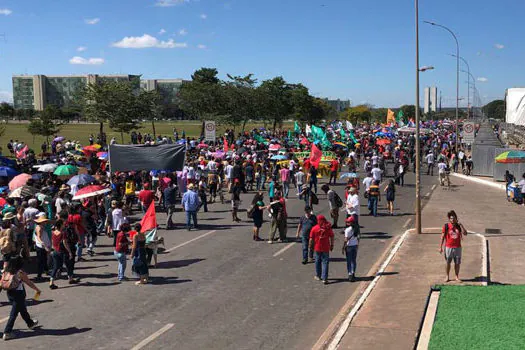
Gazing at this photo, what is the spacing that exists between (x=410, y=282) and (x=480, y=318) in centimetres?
268

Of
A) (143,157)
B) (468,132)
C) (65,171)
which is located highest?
(468,132)

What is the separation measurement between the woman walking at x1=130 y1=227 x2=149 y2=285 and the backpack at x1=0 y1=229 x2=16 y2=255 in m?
2.56

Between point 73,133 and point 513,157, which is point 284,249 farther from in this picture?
point 73,133

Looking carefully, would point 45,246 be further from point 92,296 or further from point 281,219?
point 281,219

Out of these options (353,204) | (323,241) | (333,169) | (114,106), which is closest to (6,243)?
(323,241)

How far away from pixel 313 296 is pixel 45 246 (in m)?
6.18

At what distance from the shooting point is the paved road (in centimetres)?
905

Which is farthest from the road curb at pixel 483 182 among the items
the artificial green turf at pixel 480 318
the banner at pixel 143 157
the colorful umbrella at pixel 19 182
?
the colorful umbrella at pixel 19 182

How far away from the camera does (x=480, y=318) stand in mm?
9461

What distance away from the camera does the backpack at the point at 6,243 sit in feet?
38.0

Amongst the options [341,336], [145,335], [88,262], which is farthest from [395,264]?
[88,262]

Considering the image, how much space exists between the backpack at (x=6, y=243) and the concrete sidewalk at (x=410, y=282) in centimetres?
741

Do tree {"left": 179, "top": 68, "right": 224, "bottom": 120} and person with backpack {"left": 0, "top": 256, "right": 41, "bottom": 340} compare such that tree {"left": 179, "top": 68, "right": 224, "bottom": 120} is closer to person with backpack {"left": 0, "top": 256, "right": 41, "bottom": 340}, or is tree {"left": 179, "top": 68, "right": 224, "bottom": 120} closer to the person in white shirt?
the person in white shirt

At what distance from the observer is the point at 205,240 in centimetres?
1661
